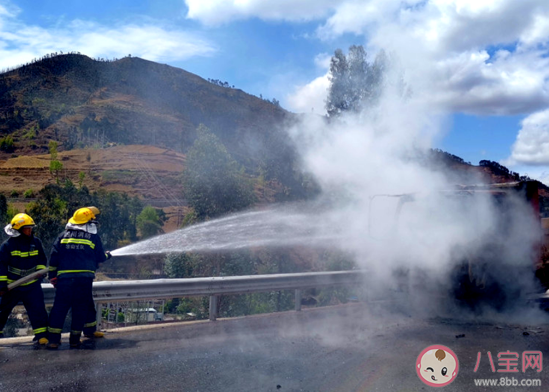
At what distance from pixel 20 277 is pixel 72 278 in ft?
2.82

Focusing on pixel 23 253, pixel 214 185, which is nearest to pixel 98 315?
pixel 23 253

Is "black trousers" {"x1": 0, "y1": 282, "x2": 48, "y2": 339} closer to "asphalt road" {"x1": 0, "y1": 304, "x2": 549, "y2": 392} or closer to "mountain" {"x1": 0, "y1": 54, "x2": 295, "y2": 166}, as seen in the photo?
"asphalt road" {"x1": 0, "y1": 304, "x2": 549, "y2": 392}

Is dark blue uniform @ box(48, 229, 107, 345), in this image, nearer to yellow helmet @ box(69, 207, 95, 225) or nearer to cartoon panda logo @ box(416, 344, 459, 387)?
yellow helmet @ box(69, 207, 95, 225)

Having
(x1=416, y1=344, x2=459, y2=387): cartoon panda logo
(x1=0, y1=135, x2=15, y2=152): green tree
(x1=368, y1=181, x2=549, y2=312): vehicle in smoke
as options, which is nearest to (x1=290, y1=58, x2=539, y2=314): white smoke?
(x1=368, y1=181, x2=549, y2=312): vehicle in smoke

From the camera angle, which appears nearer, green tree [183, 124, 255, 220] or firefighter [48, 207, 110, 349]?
firefighter [48, 207, 110, 349]

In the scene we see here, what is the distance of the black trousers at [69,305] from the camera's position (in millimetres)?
6391

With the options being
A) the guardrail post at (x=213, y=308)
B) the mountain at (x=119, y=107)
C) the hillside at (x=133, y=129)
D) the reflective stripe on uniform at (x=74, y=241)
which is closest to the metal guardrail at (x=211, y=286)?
the guardrail post at (x=213, y=308)

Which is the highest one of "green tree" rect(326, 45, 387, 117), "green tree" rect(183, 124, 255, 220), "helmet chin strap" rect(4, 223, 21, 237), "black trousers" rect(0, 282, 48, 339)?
"green tree" rect(326, 45, 387, 117)

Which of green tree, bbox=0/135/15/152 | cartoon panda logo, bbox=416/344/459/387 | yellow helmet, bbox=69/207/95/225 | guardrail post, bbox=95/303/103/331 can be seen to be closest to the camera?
cartoon panda logo, bbox=416/344/459/387

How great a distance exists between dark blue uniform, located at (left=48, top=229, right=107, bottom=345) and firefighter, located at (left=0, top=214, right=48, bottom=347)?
0.24m

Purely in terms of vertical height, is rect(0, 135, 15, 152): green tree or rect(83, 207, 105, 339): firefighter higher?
rect(0, 135, 15, 152): green tree

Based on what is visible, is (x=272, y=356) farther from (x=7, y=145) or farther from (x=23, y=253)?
(x=7, y=145)

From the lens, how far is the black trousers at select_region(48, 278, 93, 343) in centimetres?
639

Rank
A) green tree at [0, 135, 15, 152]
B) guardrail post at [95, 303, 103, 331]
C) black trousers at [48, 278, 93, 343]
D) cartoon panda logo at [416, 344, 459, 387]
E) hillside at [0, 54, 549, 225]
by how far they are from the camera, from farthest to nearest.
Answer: green tree at [0, 135, 15, 152], hillside at [0, 54, 549, 225], guardrail post at [95, 303, 103, 331], black trousers at [48, 278, 93, 343], cartoon panda logo at [416, 344, 459, 387]
